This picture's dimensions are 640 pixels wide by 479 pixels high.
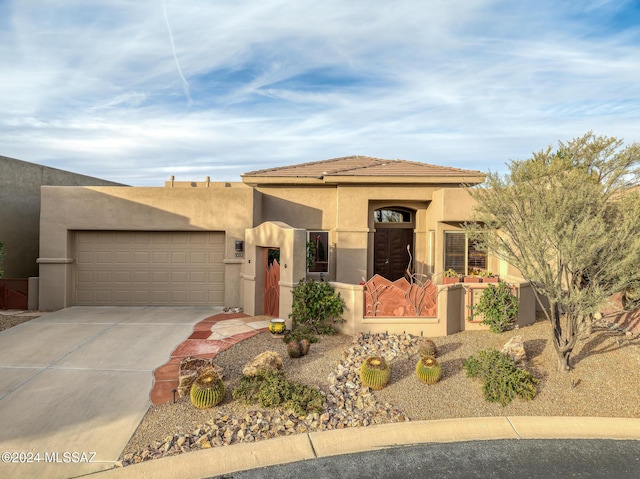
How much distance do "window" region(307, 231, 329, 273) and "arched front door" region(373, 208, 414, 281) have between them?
205 cm

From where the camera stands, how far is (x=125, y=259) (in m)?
12.8

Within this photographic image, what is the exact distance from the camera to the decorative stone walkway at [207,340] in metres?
6.59

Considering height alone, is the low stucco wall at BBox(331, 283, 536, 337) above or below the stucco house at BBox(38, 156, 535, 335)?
below

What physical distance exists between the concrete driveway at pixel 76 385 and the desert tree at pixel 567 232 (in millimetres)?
7706

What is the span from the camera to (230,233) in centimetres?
1261

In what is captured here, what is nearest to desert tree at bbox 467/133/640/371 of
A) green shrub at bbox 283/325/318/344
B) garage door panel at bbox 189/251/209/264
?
green shrub at bbox 283/325/318/344

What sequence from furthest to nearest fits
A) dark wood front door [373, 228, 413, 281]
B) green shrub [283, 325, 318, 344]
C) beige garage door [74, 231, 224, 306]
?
dark wood front door [373, 228, 413, 281]
beige garage door [74, 231, 224, 306]
green shrub [283, 325, 318, 344]

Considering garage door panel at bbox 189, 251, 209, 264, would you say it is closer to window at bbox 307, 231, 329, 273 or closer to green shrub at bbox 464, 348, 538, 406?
window at bbox 307, 231, 329, 273

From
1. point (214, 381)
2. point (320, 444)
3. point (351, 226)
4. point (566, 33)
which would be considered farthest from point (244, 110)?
point (320, 444)

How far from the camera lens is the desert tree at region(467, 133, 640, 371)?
6.46 metres

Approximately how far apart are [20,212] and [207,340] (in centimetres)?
1055

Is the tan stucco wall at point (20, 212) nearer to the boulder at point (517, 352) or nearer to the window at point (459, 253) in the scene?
the window at point (459, 253)

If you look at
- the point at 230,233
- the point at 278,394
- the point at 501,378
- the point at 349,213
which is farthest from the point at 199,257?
the point at 501,378

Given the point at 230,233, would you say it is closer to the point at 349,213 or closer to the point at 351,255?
the point at 349,213
